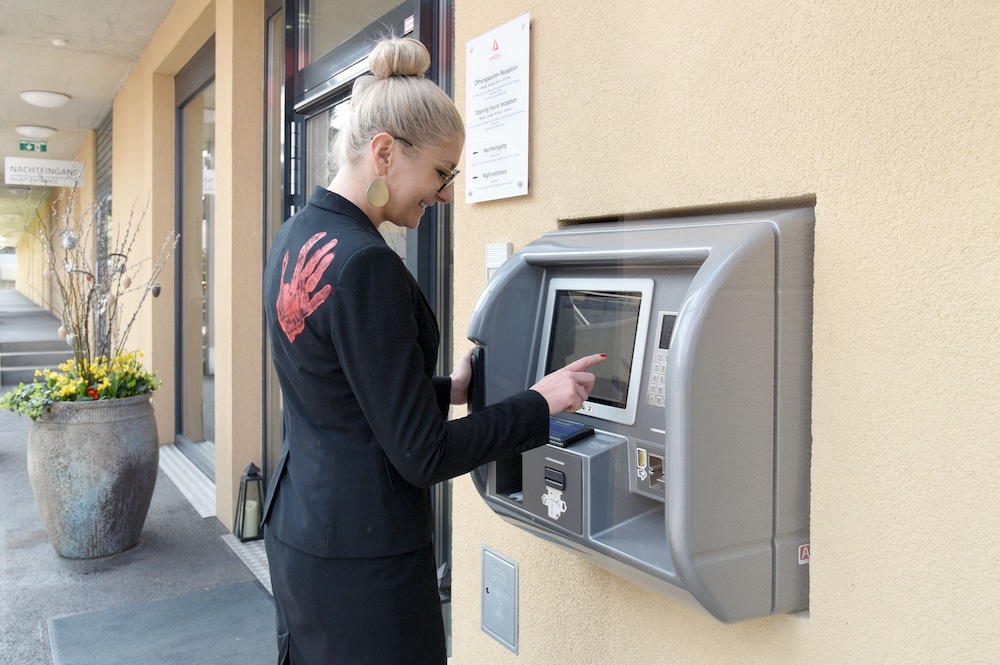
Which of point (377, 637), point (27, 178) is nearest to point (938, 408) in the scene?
point (377, 637)

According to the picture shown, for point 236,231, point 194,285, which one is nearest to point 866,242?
point 236,231

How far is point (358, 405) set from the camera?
1311 mm

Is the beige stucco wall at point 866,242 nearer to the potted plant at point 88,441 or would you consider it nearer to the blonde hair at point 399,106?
the blonde hair at point 399,106

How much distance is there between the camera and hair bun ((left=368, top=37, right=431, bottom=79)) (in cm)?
140

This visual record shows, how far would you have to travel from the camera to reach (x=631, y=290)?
1367mm

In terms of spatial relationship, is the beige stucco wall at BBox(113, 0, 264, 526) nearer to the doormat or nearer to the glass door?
the doormat

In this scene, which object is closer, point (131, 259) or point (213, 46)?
point (213, 46)

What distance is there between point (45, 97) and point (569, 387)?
8.20 meters

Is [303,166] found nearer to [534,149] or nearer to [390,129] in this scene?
[534,149]

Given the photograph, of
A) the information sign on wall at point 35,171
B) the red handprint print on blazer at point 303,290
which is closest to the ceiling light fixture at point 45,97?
the information sign on wall at point 35,171

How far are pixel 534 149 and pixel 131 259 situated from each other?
6197 mm

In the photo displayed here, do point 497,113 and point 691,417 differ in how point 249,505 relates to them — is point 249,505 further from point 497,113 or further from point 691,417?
point 691,417

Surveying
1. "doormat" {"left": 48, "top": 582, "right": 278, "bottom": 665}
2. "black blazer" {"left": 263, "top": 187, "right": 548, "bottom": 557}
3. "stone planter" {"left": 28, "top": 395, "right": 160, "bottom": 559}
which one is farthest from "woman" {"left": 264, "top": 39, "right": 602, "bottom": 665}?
"stone planter" {"left": 28, "top": 395, "right": 160, "bottom": 559}

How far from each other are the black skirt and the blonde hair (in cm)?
69
